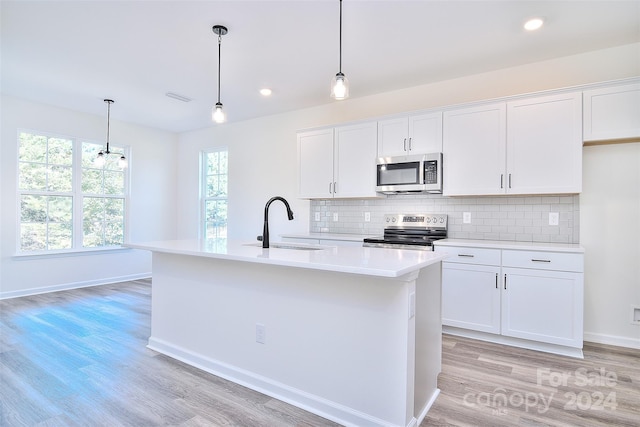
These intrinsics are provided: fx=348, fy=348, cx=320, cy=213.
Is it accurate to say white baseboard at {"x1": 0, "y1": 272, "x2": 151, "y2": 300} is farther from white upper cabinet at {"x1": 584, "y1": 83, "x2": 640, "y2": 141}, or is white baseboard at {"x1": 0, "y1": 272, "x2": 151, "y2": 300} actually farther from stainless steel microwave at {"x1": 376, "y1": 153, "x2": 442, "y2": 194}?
white upper cabinet at {"x1": 584, "y1": 83, "x2": 640, "y2": 141}

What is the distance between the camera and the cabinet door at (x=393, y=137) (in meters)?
3.79

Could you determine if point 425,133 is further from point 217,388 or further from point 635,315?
point 217,388

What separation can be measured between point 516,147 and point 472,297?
56.4 inches

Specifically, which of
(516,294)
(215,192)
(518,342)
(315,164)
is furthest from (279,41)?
(215,192)

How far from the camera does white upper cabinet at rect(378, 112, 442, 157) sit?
3.60 metres

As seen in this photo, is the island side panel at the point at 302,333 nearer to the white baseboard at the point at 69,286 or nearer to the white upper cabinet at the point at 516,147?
the white upper cabinet at the point at 516,147

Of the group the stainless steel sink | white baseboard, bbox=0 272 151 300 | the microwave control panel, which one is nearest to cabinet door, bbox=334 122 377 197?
the microwave control panel

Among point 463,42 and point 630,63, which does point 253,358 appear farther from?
point 630,63

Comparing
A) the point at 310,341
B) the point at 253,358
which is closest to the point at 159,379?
the point at 253,358

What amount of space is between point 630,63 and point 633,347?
2458 mm

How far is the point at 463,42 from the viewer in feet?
9.82

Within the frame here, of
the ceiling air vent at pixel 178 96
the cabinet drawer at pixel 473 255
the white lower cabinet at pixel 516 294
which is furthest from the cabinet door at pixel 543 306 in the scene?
the ceiling air vent at pixel 178 96

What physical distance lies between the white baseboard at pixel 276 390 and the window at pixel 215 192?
3.33m

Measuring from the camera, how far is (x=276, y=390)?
2.19 metres
